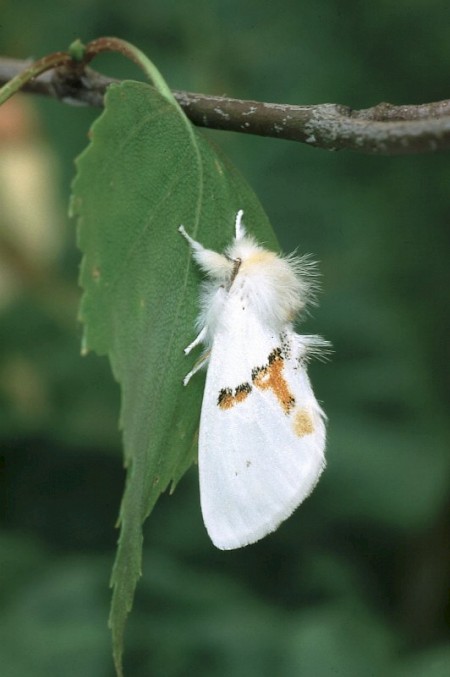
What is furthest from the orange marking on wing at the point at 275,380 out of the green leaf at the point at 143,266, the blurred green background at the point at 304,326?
the blurred green background at the point at 304,326

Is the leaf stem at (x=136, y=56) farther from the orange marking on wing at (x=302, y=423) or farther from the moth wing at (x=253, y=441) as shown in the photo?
the orange marking on wing at (x=302, y=423)

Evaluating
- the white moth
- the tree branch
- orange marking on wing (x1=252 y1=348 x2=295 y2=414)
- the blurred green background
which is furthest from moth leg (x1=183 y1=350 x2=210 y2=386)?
the blurred green background

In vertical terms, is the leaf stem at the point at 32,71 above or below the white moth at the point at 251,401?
above

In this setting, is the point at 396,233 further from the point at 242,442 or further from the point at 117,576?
the point at 117,576

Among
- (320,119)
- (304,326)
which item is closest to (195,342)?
(320,119)

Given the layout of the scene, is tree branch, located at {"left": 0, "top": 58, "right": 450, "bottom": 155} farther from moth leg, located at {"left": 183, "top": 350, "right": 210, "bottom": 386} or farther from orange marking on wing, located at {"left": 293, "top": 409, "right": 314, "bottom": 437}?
orange marking on wing, located at {"left": 293, "top": 409, "right": 314, "bottom": 437}

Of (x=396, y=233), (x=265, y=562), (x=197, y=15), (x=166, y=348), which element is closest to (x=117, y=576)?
Result: (x=166, y=348)

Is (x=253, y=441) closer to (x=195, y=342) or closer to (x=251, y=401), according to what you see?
(x=251, y=401)
